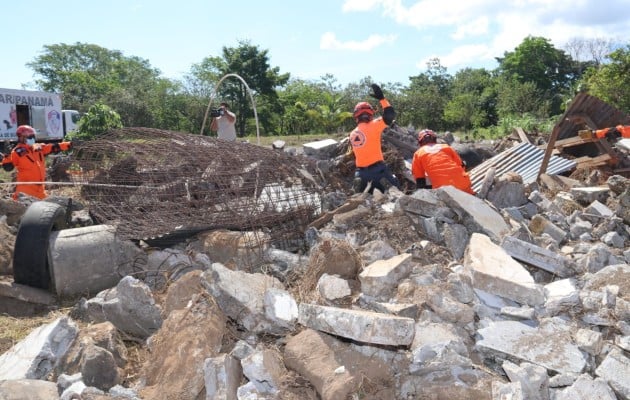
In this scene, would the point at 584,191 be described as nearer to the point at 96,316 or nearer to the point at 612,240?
the point at 612,240

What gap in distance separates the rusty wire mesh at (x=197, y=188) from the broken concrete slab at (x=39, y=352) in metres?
1.50

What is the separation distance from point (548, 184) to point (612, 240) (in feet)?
6.67

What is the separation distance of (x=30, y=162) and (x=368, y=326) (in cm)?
596

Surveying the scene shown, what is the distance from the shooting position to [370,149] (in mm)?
6707

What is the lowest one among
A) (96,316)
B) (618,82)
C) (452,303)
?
(96,316)

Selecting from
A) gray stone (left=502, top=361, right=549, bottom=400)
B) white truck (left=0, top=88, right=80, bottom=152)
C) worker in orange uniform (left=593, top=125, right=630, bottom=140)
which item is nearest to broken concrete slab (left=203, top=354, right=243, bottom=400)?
gray stone (left=502, top=361, right=549, bottom=400)

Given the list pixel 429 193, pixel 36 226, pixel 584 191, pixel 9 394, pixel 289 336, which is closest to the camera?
pixel 9 394

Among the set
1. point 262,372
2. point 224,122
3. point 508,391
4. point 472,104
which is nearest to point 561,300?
point 508,391

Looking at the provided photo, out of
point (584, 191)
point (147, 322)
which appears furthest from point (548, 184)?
point (147, 322)

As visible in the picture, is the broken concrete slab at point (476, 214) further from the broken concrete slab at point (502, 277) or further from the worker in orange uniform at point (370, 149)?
the worker in orange uniform at point (370, 149)

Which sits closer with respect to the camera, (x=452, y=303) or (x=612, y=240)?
(x=452, y=303)

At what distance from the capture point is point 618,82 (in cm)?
1923

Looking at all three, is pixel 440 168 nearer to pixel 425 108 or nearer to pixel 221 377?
pixel 221 377

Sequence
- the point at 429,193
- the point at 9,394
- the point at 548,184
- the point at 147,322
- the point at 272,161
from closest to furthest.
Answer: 1. the point at 9,394
2. the point at 147,322
3. the point at 429,193
4. the point at 272,161
5. the point at 548,184
